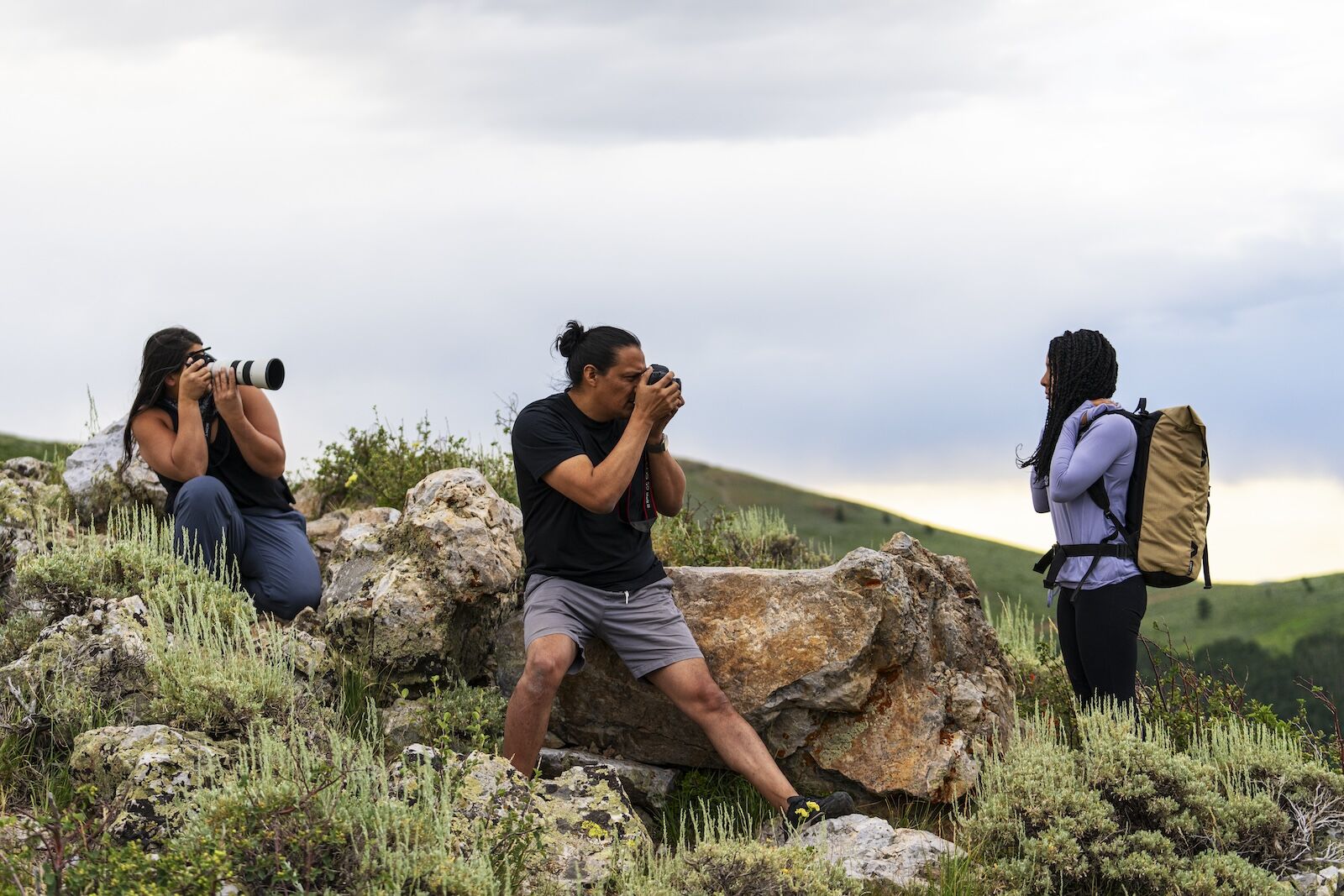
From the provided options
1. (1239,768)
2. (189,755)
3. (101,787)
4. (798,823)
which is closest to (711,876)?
(798,823)

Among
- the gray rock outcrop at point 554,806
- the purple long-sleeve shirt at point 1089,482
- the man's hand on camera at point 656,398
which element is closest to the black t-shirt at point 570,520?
the man's hand on camera at point 656,398

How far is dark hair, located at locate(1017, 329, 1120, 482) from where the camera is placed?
716 cm

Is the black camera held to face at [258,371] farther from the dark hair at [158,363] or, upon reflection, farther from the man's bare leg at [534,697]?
the man's bare leg at [534,697]

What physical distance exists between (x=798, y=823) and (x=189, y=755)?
3.03 meters

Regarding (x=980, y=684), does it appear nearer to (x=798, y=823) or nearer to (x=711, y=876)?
(x=798, y=823)

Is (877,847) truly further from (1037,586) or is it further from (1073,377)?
(1037,586)

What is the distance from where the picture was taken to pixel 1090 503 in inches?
275

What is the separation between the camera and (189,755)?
6.16 m

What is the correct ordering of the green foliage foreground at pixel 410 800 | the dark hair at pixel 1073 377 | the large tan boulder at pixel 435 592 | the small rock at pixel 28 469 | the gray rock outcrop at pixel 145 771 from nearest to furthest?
1. the green foliage foreground at pixel 410 800
2. the gray rock outcrop at pixel 145 771
3. the dark hair at pixel 1073 377
4. the large tan boulder at pixel 435 592
5. the small rock at pixel 28 469

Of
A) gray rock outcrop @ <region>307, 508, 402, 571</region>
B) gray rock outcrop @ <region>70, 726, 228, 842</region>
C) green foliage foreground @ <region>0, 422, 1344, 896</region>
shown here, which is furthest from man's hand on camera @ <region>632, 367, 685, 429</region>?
gray rock outcrop @ <region>307, 508, 402, 571</region>

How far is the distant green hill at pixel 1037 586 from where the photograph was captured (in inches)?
1024

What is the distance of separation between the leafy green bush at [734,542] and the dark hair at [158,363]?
4078mm

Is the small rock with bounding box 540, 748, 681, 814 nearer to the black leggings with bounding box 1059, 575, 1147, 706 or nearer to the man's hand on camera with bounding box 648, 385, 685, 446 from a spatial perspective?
the man's hand on camera with bounding box 648, 385, 685, 446

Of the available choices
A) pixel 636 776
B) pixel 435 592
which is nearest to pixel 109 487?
pixel 435 592
